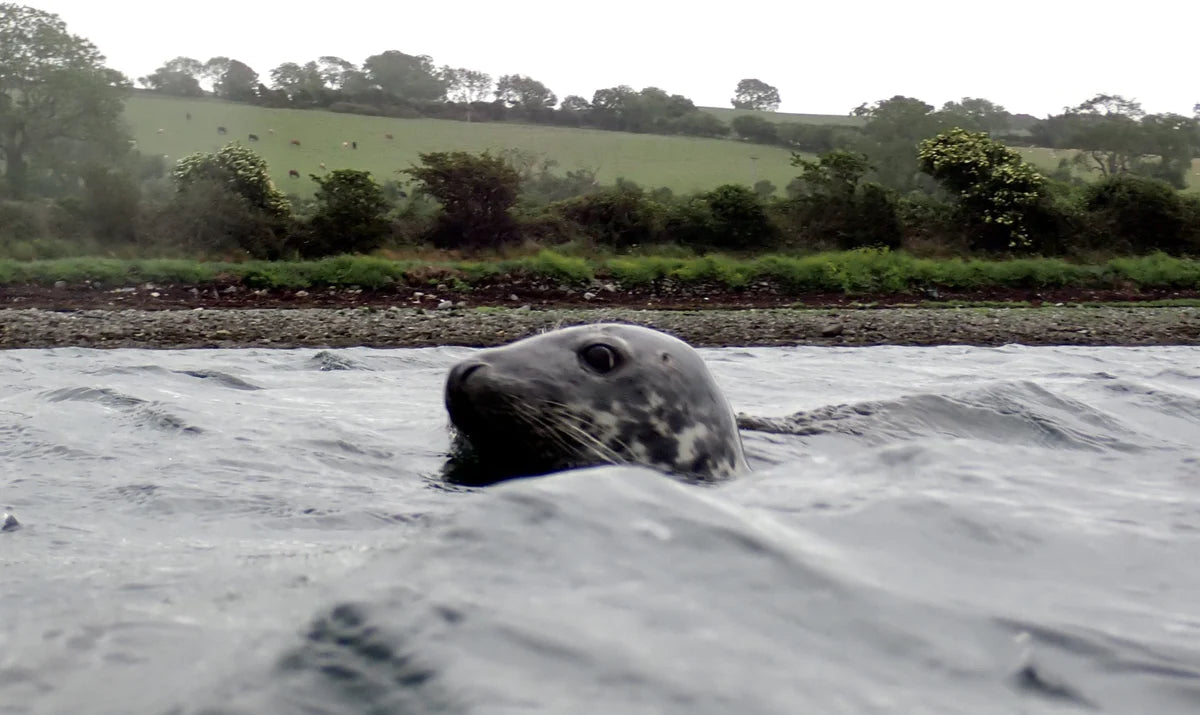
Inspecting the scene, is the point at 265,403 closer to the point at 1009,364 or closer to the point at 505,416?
the point at 505,416

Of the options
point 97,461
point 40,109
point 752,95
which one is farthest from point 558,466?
point 752,95

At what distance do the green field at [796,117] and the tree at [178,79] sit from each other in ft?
87.2

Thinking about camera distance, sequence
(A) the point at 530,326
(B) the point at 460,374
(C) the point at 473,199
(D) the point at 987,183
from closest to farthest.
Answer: (B) the point at 460,374 < (A) the point at 530,326 < (C) the point at 473,199 < (D) the point at 987,183

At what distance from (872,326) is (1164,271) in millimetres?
11333

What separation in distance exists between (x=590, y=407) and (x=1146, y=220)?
2757 centimetres

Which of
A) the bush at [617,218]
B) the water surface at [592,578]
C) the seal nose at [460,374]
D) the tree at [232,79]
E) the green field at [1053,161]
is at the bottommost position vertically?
the bush at [617,218]

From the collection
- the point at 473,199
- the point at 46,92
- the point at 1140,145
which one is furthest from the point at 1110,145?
the point at 46,92

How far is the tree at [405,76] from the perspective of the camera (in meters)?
63.8

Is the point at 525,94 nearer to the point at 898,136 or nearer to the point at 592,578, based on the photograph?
the point at 898,136

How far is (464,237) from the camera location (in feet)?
89.9

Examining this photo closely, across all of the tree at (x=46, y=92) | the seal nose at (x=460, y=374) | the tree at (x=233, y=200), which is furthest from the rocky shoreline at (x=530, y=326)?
the tree at (x=46, y=92)

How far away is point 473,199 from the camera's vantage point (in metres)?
27.8

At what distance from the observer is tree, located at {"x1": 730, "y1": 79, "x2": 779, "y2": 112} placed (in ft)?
246

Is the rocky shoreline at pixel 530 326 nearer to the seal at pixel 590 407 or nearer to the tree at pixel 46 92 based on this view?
the seal at pixel 590 407
